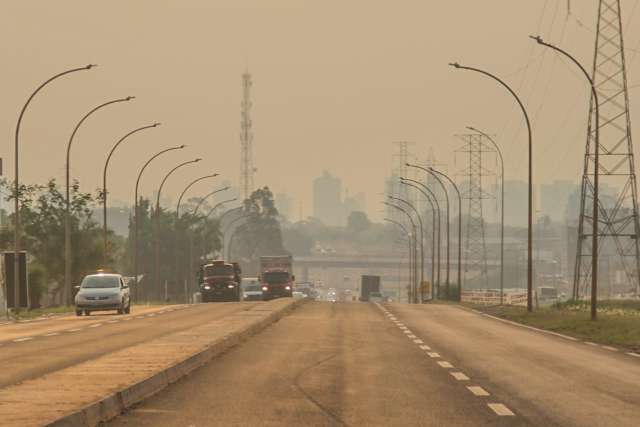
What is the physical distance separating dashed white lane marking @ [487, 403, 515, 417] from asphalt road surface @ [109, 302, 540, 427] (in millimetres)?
10

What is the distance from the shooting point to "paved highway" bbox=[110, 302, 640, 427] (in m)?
13.9

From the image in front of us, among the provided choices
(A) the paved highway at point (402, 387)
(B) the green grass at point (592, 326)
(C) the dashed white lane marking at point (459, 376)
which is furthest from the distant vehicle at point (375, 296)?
(C) the dashed white lane marking at point (459, 376)

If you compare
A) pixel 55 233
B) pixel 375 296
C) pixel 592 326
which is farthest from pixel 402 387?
pixel 375 296

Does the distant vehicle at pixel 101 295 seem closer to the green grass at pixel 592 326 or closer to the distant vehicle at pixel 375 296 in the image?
the green grass at pixel 592 326

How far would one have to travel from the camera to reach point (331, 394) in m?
16.3

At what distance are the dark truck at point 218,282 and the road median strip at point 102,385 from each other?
66102mm

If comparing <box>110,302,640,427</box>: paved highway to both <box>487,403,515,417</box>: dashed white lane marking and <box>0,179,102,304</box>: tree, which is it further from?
<box>0,179,102,304</box>: tree

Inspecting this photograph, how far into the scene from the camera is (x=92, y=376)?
1691cm

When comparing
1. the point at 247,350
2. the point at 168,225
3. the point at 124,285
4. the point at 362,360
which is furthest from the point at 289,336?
the point at 168,225

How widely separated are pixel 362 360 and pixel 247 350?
329 centimetres

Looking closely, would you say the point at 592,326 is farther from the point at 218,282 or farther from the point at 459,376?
the point at 218,282

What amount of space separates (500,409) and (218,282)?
253ft

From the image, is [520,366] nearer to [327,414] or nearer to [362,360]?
[362,360]

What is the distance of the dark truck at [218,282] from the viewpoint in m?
91.6
